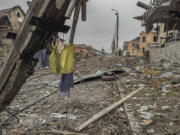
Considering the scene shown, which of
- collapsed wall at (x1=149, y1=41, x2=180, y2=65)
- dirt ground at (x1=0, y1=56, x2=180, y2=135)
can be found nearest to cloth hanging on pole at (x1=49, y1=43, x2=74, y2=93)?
dirt ground at (x1=0, y1=56, x2=180, y2=135)

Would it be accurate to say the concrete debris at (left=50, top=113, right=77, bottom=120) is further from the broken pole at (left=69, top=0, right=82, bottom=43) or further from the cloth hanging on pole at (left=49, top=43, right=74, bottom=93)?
the broken pole at (left=69, top=0, right=82, bottom=43)

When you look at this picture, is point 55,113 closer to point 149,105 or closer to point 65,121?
point 65,121

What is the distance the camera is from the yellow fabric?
59.8 inches

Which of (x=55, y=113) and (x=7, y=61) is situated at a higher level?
(x=7, y=61)

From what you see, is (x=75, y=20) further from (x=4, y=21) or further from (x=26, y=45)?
(x=4, y=21)

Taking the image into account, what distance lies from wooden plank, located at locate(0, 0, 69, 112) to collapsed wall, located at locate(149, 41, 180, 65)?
350 inches

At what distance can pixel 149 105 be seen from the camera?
150 inches

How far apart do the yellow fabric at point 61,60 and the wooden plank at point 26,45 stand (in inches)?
9.2

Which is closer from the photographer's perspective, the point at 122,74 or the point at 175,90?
the point at 175,90

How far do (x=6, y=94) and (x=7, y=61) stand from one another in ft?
1.54

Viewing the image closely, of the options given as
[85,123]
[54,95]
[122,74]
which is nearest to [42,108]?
[54,95]

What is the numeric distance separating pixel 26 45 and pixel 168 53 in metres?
10.3

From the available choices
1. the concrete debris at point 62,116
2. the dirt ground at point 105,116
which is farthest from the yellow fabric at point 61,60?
the concrete debris at point 62,116

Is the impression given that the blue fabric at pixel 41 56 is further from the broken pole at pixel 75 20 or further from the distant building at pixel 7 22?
the distant building at pixel 7 22
